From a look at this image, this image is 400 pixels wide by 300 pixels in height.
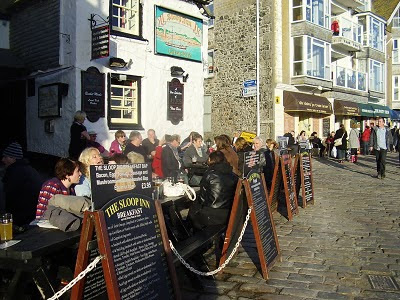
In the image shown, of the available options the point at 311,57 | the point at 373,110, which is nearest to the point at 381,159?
the point at 311,57

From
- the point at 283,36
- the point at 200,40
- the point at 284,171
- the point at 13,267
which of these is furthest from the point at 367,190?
the point at 283,36

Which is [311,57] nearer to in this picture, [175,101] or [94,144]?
[175,101]

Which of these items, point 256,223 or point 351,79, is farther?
point 351,79

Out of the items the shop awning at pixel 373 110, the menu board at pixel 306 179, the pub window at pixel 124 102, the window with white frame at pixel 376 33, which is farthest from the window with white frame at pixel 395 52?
the menu board at pixel 306 179

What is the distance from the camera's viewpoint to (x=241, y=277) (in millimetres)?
4859

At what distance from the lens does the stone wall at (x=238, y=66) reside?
23.1m

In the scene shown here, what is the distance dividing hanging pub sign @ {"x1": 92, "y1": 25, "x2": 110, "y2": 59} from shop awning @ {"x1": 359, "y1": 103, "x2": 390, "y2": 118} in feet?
72.3

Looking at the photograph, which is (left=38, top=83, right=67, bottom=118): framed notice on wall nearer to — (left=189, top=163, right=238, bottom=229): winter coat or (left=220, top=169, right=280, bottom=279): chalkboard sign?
(left=189, top=163, right=238, bottom=229): winter coat

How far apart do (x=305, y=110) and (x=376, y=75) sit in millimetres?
12502

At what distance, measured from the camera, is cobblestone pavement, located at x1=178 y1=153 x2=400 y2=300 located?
14.4 feet

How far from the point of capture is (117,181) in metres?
3.27

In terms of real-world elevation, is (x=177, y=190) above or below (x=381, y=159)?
below

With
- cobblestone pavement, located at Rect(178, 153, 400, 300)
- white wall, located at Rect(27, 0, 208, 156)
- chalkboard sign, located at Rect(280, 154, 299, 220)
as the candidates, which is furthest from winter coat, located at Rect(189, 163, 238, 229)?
white wall, located at Rect(27, 0, 208, 156)

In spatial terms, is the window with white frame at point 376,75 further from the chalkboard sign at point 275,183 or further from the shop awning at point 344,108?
the chalkboard sign at point 275,183
